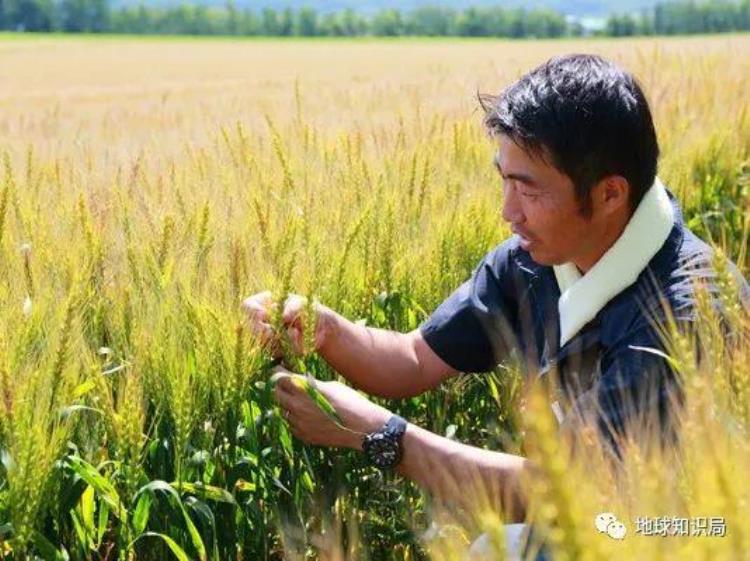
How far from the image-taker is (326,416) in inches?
70.4

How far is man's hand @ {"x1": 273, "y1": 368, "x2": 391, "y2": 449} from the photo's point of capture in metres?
1.81

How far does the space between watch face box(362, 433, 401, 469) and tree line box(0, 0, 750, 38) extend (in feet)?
192

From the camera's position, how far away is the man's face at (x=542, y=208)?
1872 millimetres

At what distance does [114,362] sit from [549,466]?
1.25 meters

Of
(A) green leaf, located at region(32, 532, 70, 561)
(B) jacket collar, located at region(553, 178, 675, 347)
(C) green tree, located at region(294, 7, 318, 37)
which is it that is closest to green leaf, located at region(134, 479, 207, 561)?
(A) green leaf, located at region(32, 532, 70, 561)

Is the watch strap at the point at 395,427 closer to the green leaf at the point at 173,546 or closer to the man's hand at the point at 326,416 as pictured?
the man's hand at the point at 326,416

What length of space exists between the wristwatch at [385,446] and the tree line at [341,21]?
192 feet

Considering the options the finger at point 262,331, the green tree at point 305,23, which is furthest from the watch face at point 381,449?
the green tree at point 305,23

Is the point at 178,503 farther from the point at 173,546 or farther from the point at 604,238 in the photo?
the point at 604,238

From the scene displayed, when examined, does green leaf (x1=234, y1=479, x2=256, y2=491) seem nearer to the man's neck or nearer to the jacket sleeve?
the jacket sleeve

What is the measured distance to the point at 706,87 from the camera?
203 inches

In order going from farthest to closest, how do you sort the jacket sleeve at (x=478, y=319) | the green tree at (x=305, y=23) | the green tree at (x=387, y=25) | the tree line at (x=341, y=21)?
the green tree at (x=387, y=25) < the green tree at (x=305, y=23) < the tree line at (x=341, y=21) < the jacket sleeve at (x=478, y=319)

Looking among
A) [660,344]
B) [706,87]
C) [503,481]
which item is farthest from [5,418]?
[706,87]

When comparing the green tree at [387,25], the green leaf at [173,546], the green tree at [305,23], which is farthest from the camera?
the green tree at [387,25]
